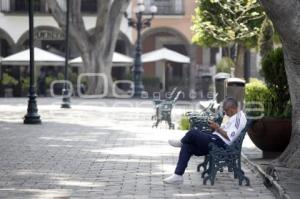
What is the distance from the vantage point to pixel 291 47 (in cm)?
895

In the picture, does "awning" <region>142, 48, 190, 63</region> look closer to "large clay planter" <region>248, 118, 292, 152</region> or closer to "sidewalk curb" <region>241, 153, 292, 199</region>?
"large clay planter" <region>248, 118, 292, 152</region>

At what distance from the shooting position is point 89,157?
1113cm

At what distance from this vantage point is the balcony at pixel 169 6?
1683 inches

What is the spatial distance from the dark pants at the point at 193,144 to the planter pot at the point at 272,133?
1.82m

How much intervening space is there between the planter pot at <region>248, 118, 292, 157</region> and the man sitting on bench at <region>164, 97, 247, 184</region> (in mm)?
1645

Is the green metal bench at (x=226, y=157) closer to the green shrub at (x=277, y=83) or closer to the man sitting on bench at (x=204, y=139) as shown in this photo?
the man sitting on bench at (x=204, y=139)

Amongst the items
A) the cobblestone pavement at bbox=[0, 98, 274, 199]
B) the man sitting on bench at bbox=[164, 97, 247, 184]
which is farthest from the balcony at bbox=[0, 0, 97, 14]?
the man sitting on bench at bbox=[164, 97, 247, 184]

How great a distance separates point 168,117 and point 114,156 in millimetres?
6417

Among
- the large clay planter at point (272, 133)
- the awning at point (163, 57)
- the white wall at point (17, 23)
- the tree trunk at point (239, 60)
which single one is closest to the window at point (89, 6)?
the white wall at point (17, 23)

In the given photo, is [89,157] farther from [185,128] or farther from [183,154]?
[185,128]

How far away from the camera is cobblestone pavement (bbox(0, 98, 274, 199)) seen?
802 cm

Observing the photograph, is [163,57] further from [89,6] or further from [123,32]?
[89,6]

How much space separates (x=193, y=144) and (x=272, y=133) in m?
2.08

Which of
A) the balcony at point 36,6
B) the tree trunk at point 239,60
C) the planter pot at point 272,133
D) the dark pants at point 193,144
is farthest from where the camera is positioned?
the balcony at point 36,6
